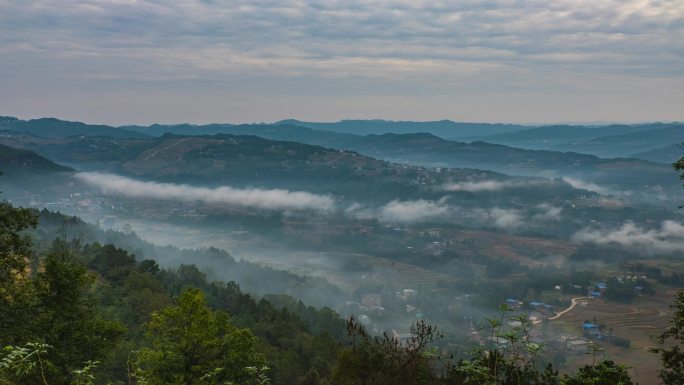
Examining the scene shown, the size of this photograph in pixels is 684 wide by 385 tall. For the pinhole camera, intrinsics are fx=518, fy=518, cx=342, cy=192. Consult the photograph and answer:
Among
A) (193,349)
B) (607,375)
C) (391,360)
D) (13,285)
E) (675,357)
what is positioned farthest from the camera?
(193,349)

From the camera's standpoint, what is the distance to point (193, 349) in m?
23.9

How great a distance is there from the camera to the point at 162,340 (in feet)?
80.3

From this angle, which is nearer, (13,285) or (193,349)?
(13,285)

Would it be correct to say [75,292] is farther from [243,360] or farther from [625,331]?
[625,331]

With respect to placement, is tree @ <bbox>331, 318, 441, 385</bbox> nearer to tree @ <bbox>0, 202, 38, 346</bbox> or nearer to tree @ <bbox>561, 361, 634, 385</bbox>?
tree @ <bbox>561, 361, 634, 385</bbox>

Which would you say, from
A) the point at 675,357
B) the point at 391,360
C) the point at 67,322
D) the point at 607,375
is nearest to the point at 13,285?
the point at 67,322

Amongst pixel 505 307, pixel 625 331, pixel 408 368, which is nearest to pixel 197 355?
pixel 408 368

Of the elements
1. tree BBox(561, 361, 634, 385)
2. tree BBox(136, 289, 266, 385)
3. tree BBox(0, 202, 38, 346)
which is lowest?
tree BBox(136, 289, 266, 385)

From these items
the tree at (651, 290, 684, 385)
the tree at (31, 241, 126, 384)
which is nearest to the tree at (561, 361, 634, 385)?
the tree at (651, 290, 684, 385)

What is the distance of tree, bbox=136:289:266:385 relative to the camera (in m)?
23.1

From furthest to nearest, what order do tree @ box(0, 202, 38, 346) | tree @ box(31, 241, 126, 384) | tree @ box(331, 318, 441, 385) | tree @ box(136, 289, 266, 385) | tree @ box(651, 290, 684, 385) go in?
tree @ box(136, 289, 266, 385), tree @ box(31, 241, 126, 384), tree @ box(0, 202, 38, 346), tree @ box(651, 290, 684, 385), tree @ box(331, 318, 441, 385)

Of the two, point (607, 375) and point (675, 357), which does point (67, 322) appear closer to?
point (607, 375)

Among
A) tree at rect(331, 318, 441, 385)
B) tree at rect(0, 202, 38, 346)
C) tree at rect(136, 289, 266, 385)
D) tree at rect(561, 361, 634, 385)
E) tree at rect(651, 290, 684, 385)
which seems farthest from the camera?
tree at rect(136, 289, 266, 385)

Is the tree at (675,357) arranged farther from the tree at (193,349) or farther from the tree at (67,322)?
the tree at (67,322)
